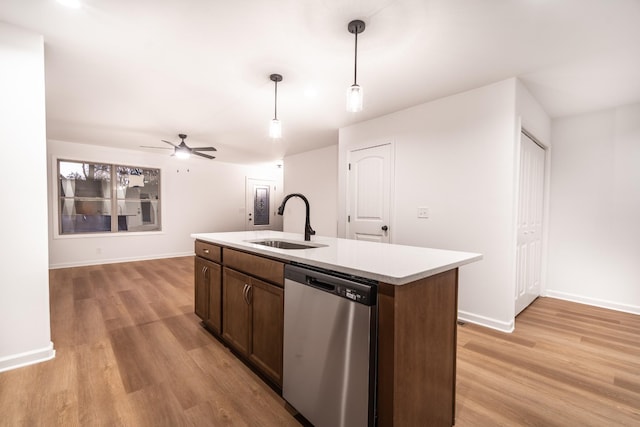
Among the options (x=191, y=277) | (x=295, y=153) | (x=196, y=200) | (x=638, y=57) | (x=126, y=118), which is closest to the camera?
(x=638, y=57)

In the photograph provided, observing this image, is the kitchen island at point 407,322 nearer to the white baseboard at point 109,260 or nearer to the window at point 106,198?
the white baseboard at point 109,260

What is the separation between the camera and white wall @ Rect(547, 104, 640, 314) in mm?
3117

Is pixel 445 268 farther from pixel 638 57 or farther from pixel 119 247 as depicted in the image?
pixel 119 247

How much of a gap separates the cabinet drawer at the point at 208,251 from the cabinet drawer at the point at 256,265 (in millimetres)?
149

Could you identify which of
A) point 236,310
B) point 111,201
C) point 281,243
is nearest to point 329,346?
point 236,310

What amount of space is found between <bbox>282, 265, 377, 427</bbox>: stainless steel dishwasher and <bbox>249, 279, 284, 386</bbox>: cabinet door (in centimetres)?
8

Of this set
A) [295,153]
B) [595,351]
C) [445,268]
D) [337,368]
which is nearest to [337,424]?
[337,368]

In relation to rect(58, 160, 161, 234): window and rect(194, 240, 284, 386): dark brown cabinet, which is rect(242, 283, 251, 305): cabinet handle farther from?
rect(58, 160, 161, 234): window

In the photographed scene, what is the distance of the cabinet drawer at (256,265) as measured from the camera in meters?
1.61

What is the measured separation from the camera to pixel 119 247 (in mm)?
5695

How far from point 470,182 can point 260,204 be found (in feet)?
20.1

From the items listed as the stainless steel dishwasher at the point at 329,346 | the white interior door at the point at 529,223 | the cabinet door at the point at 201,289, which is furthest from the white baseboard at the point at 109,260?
the white interior door at the point at 529,223

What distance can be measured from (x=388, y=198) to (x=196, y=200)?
5.02 metres

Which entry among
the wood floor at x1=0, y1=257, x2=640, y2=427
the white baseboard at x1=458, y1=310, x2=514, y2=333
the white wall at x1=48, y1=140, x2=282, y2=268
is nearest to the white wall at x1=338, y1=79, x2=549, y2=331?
the white baseboard at x1=458, y1=310, x2=514, y2=333
